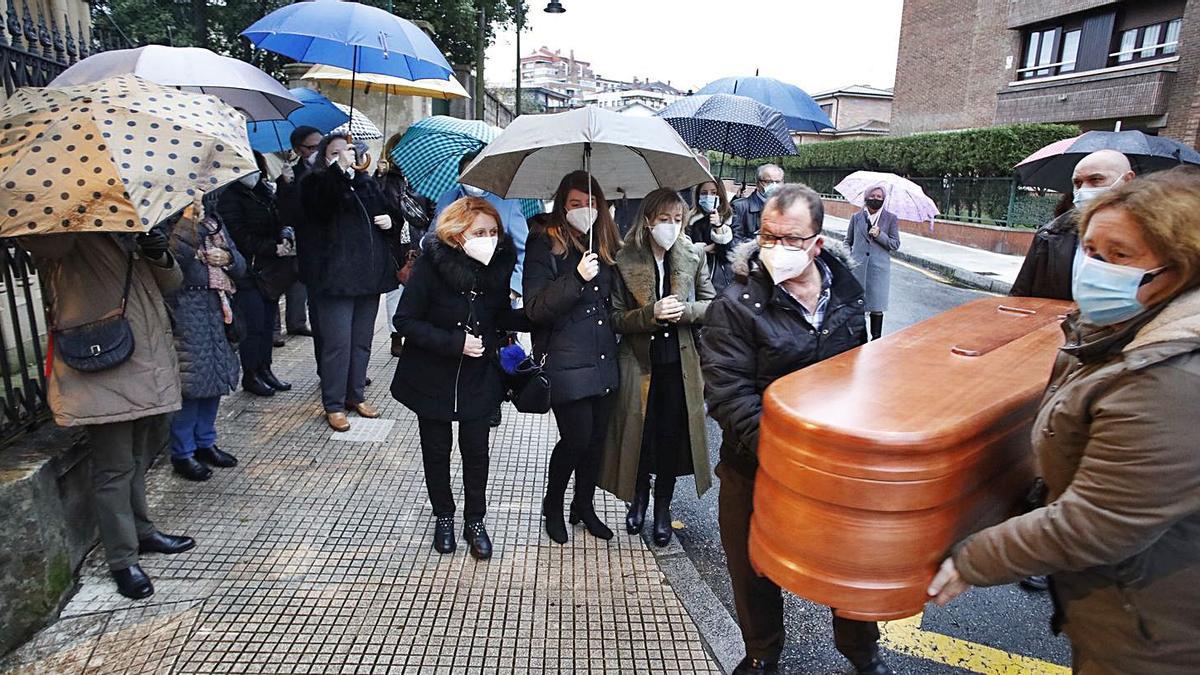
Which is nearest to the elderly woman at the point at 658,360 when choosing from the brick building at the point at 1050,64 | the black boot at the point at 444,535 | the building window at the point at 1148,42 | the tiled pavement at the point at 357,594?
the tiled pavement at the point at 357,594

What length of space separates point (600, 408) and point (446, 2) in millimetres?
15458

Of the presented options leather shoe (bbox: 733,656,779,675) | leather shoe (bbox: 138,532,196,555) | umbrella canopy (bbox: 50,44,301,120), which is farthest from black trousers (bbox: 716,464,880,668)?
umbrella canopy (bbox: 50,44,301,120)

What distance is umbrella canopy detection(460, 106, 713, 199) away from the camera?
3043mm

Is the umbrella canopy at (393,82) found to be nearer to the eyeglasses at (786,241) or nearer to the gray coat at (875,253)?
the gray coat at (875,253)

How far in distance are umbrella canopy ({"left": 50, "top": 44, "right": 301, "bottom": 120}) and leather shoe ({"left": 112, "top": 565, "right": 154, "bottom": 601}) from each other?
2268mm

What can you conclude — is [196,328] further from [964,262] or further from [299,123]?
[964,262]

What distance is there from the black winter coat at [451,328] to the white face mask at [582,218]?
0.33 metres

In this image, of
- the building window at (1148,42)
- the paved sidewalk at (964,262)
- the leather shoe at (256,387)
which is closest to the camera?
the leather shoe at (256,387)

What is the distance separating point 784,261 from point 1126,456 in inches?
44.5

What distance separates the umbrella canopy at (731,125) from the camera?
5.77 meters

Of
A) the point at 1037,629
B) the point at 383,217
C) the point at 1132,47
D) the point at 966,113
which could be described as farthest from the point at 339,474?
the point at 966,113

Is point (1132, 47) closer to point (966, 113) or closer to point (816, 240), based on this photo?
point (966, 113)

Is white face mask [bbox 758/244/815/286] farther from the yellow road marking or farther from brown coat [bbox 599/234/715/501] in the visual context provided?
the yellow road marking

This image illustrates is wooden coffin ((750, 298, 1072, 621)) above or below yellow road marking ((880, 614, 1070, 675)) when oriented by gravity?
above
